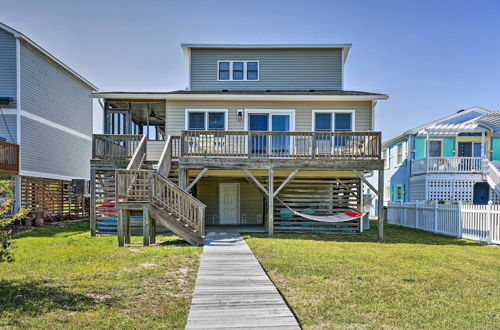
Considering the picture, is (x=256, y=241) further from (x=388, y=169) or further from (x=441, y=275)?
(x=388, y=169)

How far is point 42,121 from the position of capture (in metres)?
16.3

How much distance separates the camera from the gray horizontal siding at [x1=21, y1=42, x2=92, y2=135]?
15.2 metres

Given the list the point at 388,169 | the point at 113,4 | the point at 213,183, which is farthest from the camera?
the point at 388,169

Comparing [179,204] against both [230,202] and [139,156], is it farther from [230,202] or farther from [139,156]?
[230,202]

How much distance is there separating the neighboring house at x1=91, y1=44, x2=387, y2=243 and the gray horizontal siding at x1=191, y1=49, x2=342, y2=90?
1.9 inches

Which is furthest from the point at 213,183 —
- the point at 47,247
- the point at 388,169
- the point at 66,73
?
the point at 388,169

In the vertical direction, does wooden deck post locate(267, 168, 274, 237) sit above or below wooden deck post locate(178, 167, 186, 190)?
below

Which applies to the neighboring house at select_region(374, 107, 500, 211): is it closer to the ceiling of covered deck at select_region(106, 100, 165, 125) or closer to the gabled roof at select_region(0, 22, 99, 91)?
the ceiling of covered deck at select_region(106, 100, 165, 125)

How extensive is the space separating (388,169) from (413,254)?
52.8ft

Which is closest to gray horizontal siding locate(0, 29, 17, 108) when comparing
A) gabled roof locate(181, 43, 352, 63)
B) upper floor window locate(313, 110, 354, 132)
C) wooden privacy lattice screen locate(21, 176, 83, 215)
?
wooden privacy lattice screen locate(21, 176, 83, 215)

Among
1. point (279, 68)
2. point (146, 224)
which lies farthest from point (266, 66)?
point (146, 224)

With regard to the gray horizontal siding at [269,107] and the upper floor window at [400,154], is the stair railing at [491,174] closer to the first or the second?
the upper floor window at [400,154]

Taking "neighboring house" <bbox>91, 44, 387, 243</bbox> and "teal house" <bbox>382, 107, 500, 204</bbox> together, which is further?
"teal house" <bbox>382, 107, 500, 204</bbox>

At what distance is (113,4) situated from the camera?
1330 cm
